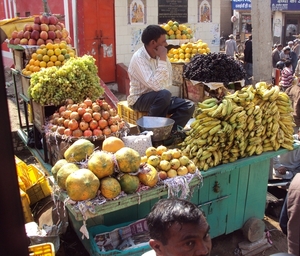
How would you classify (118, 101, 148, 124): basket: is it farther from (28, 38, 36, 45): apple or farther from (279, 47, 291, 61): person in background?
(279, 47, 291, 61): person in background

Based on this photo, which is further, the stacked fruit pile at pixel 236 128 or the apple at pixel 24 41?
the apple at pixel 24 41

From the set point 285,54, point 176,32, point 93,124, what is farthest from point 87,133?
point 285,54

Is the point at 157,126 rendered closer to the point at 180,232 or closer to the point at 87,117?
the point at 87,117

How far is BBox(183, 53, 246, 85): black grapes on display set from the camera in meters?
5.20

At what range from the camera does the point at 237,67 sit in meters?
5.39

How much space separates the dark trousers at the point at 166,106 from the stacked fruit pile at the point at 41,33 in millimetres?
1630

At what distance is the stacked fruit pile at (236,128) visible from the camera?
343 cm

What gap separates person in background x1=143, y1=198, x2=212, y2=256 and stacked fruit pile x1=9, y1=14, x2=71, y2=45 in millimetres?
3872

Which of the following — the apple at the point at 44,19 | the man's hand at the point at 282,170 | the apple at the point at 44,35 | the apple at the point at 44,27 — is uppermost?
the apple at the point at 44,19

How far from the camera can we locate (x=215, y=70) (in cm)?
521

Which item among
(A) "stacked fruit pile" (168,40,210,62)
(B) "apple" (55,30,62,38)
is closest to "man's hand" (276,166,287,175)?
(A) "stacked fruit pile" (168,40,210,62)

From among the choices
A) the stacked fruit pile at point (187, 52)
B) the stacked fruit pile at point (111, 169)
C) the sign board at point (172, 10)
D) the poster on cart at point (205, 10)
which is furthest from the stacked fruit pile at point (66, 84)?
the poster on cart at point (205, 10)

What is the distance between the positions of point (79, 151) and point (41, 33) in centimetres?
271

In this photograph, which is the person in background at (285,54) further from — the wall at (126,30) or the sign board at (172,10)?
the wall at (126,30)
